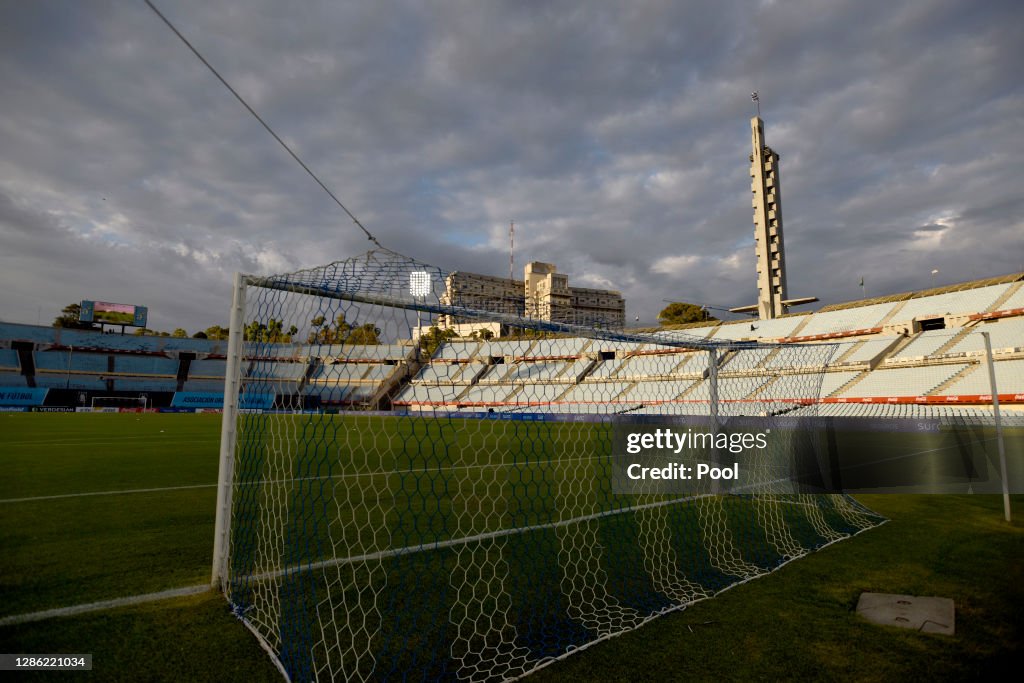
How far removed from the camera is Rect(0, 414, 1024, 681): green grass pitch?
100 inches

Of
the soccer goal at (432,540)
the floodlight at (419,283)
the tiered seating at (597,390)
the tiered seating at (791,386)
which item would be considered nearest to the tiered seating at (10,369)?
the tiered seating at (597,390)

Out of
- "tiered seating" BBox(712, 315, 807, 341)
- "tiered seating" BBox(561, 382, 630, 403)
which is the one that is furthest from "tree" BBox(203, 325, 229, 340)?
"tiered seating" BBox(712, 315, 807, 341)

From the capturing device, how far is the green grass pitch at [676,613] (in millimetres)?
2543

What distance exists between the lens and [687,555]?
14.8ft

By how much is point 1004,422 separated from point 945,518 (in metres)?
20.6

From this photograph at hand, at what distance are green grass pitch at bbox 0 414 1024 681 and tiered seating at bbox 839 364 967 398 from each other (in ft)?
78.2

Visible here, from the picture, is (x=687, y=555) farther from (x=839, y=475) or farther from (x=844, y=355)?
(x=844, y=355)

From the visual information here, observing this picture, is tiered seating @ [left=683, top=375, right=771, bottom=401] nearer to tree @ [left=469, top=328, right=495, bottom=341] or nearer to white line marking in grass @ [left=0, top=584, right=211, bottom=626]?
tree @ [left=469, top=328, right=495, bottom=341]

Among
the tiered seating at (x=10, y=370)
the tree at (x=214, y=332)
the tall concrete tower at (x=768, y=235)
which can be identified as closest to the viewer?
the tiered seating at (x=10, y=370)

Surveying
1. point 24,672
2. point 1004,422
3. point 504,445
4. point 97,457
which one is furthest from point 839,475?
point 1004,422

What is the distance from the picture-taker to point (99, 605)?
3127mm

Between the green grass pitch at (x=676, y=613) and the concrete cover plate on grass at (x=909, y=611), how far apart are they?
80 mm

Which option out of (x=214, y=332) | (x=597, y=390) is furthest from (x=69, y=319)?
(x=597, y=390)

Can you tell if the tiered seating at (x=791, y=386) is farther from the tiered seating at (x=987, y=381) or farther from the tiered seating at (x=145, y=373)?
the tiered seating at (x=145, y=373)
